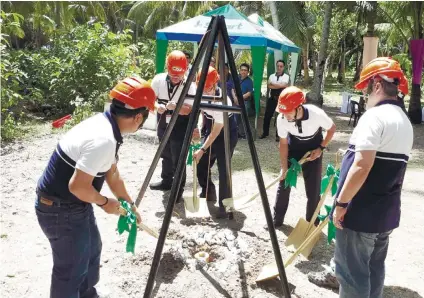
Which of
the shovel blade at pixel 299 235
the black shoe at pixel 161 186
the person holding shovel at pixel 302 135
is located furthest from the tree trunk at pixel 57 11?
the shovel blade at pixel 299 235

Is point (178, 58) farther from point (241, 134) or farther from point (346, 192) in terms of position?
point (241, 134)

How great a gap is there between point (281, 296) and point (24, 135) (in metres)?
6.50

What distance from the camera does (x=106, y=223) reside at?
13.8 feet

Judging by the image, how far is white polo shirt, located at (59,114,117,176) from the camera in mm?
2025

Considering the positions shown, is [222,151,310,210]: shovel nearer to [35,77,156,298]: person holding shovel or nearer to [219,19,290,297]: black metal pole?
[219,19,290,297]: black metal pole

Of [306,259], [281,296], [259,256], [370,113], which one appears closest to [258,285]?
[281,296]

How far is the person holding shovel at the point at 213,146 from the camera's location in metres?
3.97

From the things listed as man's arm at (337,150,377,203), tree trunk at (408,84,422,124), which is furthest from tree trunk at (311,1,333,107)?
man's arm at (337,150,377,203)

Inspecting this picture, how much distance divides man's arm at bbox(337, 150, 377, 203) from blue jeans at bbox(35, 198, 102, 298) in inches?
56.8

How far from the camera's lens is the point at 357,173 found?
2.19 metres

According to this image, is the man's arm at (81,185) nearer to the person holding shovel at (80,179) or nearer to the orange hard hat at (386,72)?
the person holding shovel at (80,179)

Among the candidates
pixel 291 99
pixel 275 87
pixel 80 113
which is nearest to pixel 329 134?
pixel 291 99

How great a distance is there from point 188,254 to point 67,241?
145 cm

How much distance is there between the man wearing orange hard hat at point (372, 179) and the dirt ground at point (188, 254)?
814 millimetres
